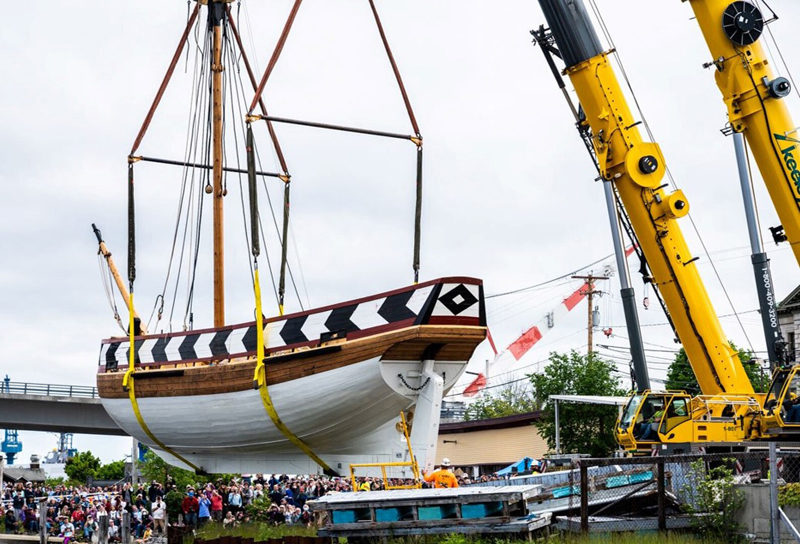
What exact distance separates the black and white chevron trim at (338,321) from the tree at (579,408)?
777 inches

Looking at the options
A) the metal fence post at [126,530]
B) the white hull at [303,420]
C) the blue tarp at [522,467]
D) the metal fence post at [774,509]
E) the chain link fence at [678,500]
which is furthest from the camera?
the blue tarp at [522,467]

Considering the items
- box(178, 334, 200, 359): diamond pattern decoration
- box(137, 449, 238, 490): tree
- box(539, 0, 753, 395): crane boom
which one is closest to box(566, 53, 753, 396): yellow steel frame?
box(539, 0, 753, 395): crane boom

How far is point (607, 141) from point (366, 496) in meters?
9.98

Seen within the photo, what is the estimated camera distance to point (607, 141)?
2231 cm

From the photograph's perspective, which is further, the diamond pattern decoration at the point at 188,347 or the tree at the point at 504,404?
the tree at the point at 504,404

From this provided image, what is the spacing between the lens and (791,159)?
800 inches

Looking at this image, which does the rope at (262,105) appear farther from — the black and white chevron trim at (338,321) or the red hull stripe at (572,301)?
the red hull stripe at (572,301)

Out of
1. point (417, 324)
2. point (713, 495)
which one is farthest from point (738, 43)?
point (713, 495)

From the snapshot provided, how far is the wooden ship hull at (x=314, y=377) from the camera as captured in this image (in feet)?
66.7

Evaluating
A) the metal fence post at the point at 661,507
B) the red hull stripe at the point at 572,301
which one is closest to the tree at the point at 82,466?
the red hull stripe at the point at 572,301

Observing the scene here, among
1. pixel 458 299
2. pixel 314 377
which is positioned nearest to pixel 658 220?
pixel 458 299

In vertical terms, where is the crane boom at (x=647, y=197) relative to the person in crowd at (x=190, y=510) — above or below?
above

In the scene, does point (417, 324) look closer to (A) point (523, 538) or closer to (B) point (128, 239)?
(A) point (523, 538)

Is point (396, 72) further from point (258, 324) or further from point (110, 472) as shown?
point (110, 472)
